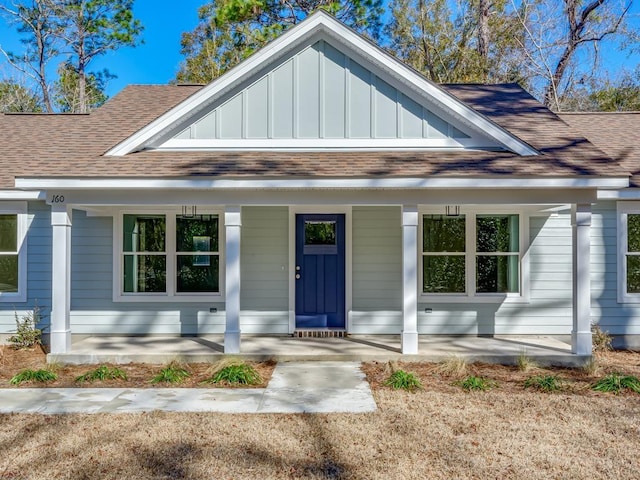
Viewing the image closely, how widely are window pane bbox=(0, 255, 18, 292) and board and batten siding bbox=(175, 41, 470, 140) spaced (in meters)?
3.77

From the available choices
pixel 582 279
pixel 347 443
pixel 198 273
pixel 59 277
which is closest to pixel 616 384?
pixel 582 279

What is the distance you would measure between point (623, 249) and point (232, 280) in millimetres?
6623

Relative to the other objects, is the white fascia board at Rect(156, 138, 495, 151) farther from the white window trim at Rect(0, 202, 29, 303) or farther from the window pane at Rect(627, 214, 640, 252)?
the window pane at Rect(627, 214, 640, 252)

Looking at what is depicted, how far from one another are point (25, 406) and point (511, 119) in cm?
873

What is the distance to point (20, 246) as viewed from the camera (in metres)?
8.88

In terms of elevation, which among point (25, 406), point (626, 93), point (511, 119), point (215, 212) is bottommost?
point (25, 406)

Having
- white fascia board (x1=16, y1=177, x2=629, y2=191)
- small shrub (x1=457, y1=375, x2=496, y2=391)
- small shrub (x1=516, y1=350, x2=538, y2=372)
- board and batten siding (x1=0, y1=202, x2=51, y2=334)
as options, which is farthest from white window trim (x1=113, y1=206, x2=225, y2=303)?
small shrub (x1=516, y1=350, x2=538, y2=372)

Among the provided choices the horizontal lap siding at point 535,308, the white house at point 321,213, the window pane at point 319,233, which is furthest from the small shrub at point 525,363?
the window pane at point 319,233

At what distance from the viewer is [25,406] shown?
5543 millimetres

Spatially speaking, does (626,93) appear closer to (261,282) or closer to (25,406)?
(261,282)

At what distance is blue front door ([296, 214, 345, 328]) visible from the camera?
9.06m

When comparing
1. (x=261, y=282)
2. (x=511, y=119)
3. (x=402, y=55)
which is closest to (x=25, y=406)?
(x=261, y=282)

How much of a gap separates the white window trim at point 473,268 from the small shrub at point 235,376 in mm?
3640

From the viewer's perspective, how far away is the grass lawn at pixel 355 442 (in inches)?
159
